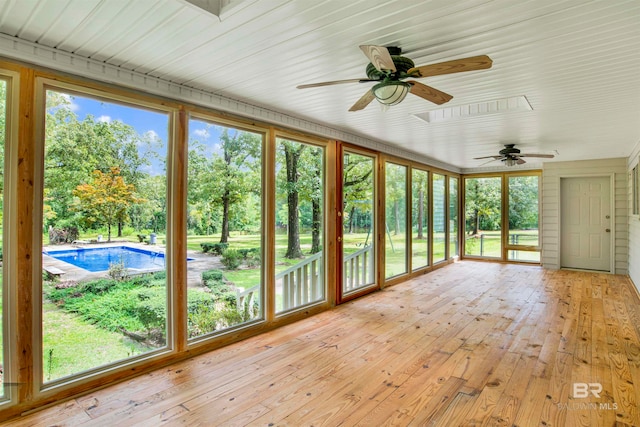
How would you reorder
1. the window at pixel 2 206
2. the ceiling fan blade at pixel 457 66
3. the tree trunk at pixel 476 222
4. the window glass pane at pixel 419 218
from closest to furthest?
the ceiling fan blade at pixel 457 66 < the window at pixel 2 206 < the window glass pane at pixel 419 218 < the tree trunk at pixel 476 222

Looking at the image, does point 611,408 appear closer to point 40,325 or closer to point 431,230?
point 40,325

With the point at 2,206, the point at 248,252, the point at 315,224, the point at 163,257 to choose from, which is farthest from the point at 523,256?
the point at 2,206

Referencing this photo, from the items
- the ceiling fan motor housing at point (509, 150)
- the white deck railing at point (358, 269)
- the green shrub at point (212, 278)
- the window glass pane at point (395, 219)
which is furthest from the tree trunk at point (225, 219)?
the ceiling fan motor housing at point (509, 150)

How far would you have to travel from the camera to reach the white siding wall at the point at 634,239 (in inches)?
217

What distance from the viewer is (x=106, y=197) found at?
8.86 feet

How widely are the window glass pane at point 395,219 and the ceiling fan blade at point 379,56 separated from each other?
12.9 ft

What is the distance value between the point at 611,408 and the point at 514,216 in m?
6.87

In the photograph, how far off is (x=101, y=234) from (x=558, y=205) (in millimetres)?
8624

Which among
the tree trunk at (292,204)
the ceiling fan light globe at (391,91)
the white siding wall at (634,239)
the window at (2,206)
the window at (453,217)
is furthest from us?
the window at (453,217)

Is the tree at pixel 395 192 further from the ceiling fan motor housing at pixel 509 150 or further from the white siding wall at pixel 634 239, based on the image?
the white siding wall at pixel 634 239

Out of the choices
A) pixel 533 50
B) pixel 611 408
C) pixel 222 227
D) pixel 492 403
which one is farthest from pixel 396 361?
pixel 533 50

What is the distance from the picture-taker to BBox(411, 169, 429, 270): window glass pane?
270 inches

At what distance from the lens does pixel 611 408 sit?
231cm

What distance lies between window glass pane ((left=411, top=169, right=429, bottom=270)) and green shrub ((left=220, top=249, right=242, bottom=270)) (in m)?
4.11
